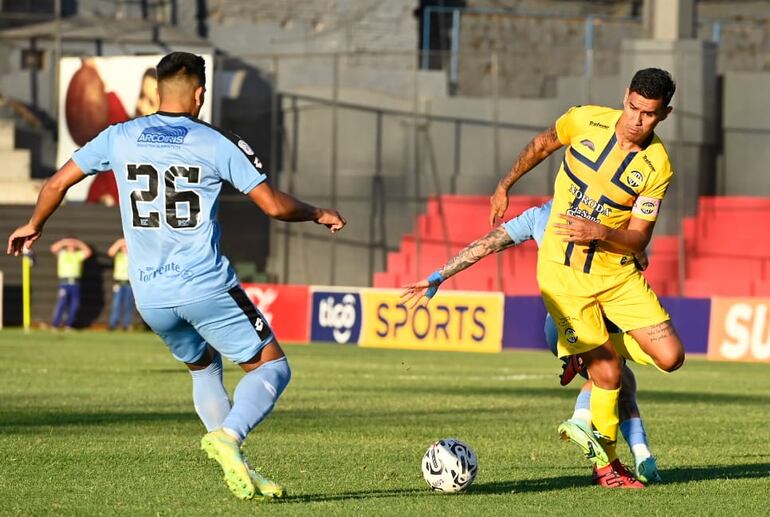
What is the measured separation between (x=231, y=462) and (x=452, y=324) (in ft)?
60.1

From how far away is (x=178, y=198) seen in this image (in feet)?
22.5

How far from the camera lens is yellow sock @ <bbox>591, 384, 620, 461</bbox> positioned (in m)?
7.98

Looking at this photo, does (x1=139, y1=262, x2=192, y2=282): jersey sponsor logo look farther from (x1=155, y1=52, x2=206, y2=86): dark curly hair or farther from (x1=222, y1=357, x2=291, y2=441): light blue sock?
(x1=155, y1=52, x2=206, y2=86): dark curly hair

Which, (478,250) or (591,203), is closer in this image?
(591,203)

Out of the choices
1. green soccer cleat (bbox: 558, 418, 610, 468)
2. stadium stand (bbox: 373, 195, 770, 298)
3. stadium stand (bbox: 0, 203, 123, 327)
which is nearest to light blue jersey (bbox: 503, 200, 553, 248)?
green soccer cleat (bbox: 558, 418, 610, 468)

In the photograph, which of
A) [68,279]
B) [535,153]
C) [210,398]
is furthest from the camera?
[68,279]

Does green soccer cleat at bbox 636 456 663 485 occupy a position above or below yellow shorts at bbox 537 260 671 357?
below

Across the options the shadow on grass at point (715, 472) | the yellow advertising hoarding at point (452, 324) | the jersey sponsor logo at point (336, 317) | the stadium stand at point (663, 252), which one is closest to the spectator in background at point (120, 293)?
the jersey sponsor logo at point (336, 317)

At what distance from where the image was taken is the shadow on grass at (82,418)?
36.2 ft

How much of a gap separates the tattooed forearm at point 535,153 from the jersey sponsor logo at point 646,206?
0.66m

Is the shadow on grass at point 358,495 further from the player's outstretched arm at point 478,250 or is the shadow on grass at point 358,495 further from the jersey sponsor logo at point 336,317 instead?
the jersey sponsor logo at point 336,317

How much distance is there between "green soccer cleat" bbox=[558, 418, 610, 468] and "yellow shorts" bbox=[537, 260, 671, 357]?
405 mm

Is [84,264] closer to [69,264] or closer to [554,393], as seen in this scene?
[69,264]

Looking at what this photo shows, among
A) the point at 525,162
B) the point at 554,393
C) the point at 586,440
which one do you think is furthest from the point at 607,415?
the point at 554,393
